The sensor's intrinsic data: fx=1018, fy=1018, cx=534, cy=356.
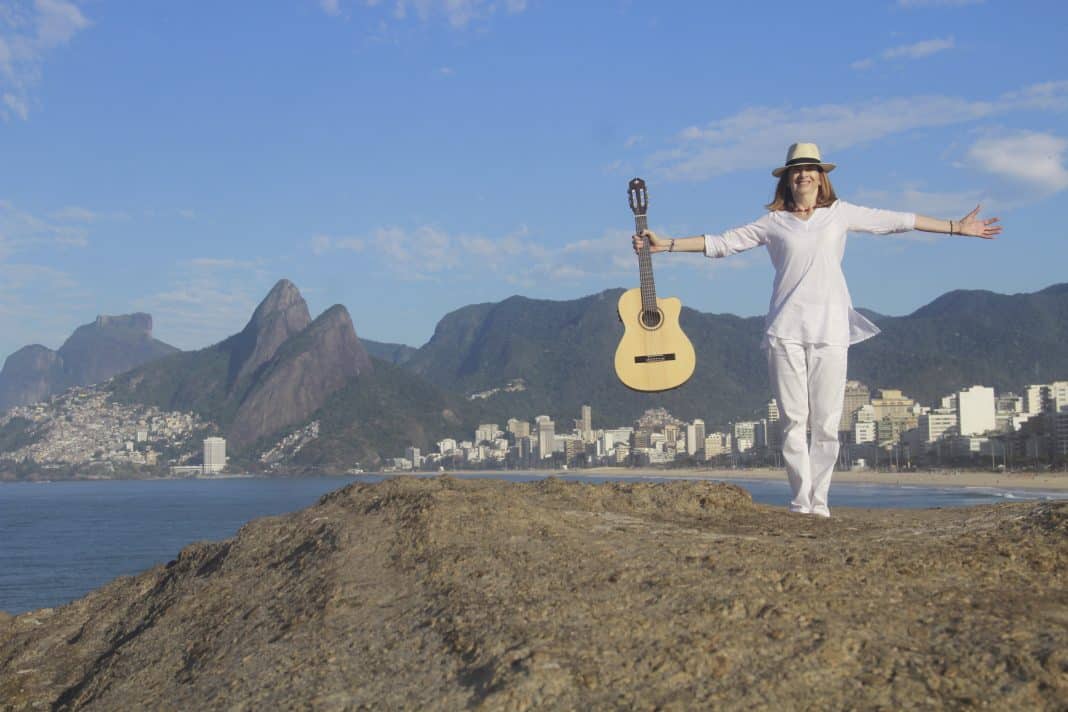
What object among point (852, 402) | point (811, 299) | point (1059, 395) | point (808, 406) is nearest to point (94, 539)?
point (808, 406)

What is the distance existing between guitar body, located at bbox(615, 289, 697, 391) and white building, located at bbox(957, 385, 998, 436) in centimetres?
12349

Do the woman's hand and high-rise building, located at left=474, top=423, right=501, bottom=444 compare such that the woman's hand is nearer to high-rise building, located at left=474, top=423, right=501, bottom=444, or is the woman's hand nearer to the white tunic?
the white tunic

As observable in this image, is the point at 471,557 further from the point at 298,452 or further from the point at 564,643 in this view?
the point at 298,452

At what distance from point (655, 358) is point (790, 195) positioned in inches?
74.3

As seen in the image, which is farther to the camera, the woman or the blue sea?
the blue sea

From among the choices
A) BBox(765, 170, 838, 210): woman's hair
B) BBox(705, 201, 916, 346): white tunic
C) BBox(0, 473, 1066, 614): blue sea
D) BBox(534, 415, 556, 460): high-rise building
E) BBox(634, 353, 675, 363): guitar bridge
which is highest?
BBox(765, 170, 838, 210): woman's hair

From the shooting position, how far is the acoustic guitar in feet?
25.9

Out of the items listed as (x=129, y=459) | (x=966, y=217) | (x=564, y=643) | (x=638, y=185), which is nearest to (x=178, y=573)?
(x=564, y=643)

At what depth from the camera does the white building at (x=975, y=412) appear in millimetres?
122500

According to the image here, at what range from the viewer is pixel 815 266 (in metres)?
6.38

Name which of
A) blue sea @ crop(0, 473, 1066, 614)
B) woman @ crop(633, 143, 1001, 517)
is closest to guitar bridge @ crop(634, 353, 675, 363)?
blue sea @ crop(0, 473, 1066, 614)

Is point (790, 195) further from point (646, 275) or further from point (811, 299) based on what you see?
point (646, 275)

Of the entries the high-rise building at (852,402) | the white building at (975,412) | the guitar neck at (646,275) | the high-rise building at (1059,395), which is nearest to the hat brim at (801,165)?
the guitar neck at (646,275)

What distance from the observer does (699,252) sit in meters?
6.83
